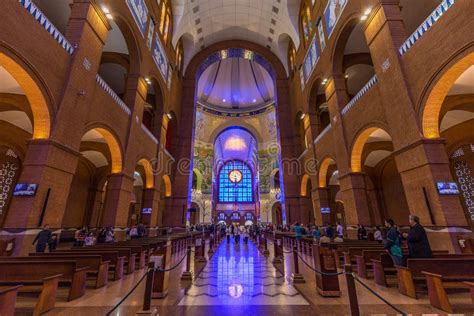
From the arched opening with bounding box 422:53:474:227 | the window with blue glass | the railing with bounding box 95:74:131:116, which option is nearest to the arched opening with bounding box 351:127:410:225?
the arched opening with bounding box 422:53:474:227

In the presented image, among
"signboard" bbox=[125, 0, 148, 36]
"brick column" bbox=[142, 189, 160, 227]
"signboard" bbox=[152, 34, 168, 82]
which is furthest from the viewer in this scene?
"signboard" bbox=[152, 34, 168, 82]

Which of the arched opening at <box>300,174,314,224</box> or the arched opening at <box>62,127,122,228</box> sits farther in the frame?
the arched opening at <box>300,174,314,224</box>

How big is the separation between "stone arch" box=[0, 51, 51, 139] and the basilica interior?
43mm

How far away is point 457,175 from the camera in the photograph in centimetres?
1043

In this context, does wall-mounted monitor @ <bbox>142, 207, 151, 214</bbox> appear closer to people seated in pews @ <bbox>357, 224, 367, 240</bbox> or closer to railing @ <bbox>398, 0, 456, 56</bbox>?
people seated in pews @ <bbox>357, 224, 367, 240</bbox>

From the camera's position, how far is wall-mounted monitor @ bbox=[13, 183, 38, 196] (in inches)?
229

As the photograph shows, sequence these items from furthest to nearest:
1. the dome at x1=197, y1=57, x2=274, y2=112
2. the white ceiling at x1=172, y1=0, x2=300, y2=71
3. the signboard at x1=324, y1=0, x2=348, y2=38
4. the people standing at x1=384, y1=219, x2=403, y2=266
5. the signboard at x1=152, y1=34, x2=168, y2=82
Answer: the dome at x1=197, y1=57, x2=274, y2=112 → the white ceiling at x1=172, y1=0, x2=300, y2=71 → the signboard at x1=152, y1=34, x2=168, y2=82 → the signboard at x1=324, y1=0, x2=348, y2=38 → the people standing at x1=384, y1=219, x2=403, y2=266

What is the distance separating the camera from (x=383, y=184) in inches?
605

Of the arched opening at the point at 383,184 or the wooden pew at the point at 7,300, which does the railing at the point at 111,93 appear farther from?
the arched opening at the point at 383,184

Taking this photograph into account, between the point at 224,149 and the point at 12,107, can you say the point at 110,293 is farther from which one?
the point at 224,149

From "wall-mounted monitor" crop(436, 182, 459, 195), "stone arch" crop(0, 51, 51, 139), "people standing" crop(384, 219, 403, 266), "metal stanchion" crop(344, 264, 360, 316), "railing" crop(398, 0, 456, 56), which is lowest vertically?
"metal stanchion" crop(344, 264, 360, 316)

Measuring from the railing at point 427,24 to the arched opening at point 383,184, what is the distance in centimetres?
561

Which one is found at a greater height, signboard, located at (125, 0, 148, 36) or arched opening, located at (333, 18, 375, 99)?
signboard, located at (125, 0, 148, 36)

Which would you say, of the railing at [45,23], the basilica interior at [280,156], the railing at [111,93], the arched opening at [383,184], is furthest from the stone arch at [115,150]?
the arched opening at [383,184]
